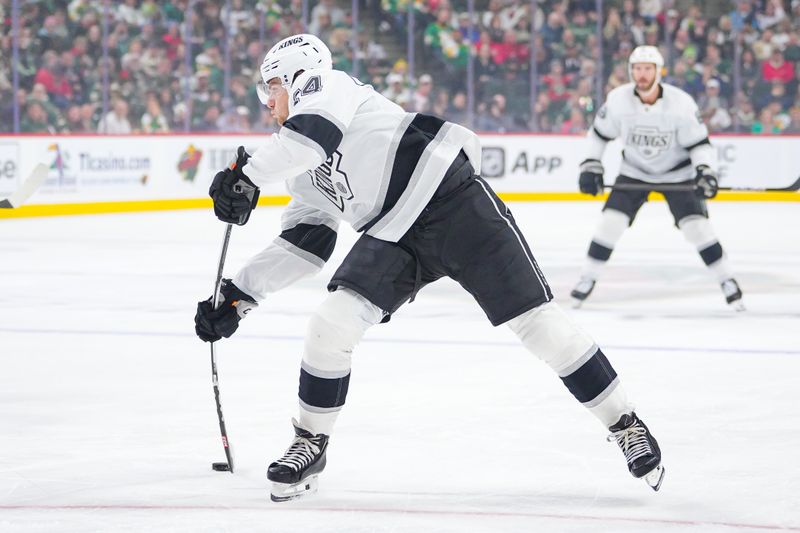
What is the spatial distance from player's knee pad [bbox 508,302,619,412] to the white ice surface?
218mm

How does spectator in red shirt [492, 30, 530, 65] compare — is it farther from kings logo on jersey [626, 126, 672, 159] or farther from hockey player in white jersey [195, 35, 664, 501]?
hockey player in white jersey [195, 35, 664, 501]

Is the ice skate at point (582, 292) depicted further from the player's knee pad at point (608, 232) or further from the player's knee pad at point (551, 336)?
the player's knee pad at point (551, 336)

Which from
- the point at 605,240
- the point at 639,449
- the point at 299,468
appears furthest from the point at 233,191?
the point at 605,240

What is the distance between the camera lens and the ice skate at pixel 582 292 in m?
6.11

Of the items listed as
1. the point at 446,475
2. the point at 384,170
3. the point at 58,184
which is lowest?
the point at 58,184

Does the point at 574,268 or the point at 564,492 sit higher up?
the point at 564,492

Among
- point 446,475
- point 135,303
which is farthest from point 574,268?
point 446,475

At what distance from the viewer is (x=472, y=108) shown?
12.9 m

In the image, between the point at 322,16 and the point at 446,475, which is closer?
the point at 446,475

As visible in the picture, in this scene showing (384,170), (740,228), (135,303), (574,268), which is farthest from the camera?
(740,228)

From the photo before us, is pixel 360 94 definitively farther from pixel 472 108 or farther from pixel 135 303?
pixel 472 108

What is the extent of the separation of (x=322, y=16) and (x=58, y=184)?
3.41m

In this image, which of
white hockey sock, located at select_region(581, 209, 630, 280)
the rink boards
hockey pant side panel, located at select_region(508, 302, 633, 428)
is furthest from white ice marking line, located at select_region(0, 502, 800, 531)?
the rink boards

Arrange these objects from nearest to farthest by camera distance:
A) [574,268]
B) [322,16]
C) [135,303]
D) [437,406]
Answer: [437,406], [135,303], [574,268], [322,16]
